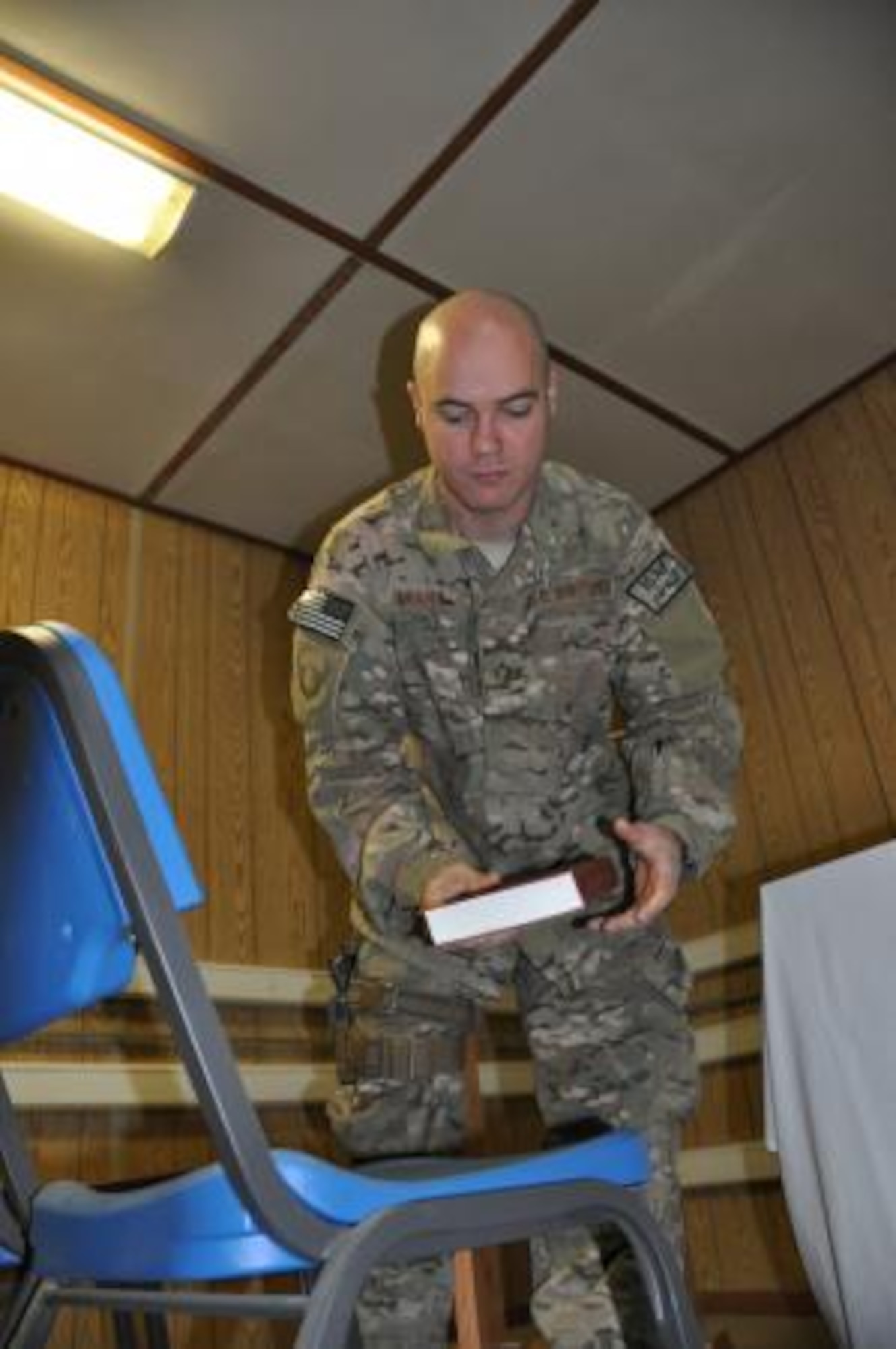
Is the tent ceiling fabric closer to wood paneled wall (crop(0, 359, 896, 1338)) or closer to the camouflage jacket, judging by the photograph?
wood paneled wall (crop(0, 359, 896, 1338))

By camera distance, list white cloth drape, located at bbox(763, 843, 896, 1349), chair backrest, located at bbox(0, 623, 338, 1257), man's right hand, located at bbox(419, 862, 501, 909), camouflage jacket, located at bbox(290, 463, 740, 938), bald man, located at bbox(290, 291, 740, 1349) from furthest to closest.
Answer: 1. white cloth drape, located at bbox(763, 843, 896, 1349)
2. camouflage jacket, located at bbox(290, 463, 740, 938)
3. bald man, located at bbox(290, 291, 740, 1349)
4. man's right hand, located at bbox(419, 862, 501, 909)
5. chair backrest, located at bbox(0, 623, 338, 1257)

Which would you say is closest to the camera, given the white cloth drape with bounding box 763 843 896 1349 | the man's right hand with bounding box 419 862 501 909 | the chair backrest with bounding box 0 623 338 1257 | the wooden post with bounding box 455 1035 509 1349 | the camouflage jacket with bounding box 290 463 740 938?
the chair backrest with bounding box 0 623 338 1257

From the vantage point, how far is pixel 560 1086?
3.35 feet

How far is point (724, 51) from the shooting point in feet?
5.26

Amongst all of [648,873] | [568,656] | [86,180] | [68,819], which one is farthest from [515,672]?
[86,180]

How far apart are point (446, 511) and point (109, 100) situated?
955 mm

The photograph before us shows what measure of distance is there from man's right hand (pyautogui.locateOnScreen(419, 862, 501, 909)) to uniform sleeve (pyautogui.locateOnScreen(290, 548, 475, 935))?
5.7 inches

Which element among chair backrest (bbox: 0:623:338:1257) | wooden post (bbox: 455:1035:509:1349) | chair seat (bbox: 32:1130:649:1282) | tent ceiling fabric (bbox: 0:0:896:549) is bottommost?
wooden post (bbox: 455:1035:509:1349)

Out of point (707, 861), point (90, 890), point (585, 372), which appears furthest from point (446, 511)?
point (585, 372)

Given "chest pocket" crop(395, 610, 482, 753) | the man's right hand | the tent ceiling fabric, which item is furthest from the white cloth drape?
the tent ceiling fabric

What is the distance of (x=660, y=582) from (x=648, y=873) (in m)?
0.40

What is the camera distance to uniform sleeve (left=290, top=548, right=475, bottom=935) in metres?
1.00

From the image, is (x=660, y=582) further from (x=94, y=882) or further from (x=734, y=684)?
(x=734, y=684)

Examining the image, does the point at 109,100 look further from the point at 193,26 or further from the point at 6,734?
the point at 6,734
